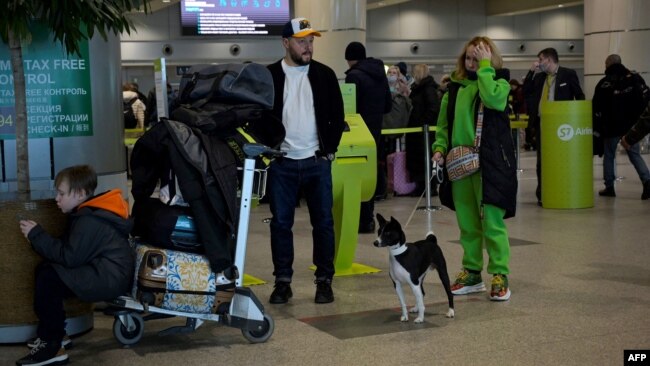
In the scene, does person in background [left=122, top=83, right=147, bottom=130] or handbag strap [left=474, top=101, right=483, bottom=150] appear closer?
handbag strap [left=474, top=101, right=483, bottom=150]

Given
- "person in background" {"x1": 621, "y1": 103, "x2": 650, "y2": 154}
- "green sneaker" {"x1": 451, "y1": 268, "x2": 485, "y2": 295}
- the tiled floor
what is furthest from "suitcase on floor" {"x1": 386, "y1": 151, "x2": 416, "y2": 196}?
"green sneaker" {"x1": 451, "y1": 268, "x2": 485, "y2": 295}

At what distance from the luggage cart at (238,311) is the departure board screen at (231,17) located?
58.8 feet

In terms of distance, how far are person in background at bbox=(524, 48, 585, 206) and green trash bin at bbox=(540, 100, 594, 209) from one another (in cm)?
23

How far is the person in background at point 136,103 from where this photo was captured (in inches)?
626

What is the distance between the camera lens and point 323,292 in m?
5.74

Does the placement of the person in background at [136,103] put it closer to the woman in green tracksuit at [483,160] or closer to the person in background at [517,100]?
the person in background at [517,100]

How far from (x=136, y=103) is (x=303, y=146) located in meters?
10.8

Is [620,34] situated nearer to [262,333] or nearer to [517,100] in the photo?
[517,100]

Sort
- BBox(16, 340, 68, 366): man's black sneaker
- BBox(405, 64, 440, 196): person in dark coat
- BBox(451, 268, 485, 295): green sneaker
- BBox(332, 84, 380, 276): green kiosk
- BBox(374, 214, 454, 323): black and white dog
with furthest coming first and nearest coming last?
1. BBox(405, 64, 440, 196): person in dark coat
2. BBox(332, 84, 380, 276): green kiosk
3. BBox(451, 268, 485, 295): green sneaker
4. BBox(374, 214, 454, 323): black and white dog
5. BBox(16, 340, 68, 366): man's black sneaker

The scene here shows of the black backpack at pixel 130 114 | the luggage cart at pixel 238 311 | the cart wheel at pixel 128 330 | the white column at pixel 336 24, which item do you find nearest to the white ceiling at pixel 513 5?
the black backpack at pixel 130 114

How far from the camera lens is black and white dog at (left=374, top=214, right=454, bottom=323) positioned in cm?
502

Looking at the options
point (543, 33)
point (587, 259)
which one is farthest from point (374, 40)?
point (587, 259)

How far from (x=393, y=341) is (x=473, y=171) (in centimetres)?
137

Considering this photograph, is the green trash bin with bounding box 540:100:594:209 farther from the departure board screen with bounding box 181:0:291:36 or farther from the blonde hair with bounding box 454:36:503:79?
the departure board screen with bounding box 181:0:291:36
